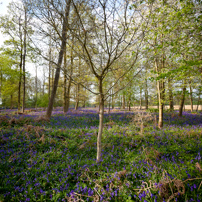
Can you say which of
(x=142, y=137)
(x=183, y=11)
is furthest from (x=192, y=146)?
(x=183, y=11)

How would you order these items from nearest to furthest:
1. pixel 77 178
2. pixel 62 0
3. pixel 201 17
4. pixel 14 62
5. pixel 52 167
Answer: pixel 62 0 < pixel 77 178 < pixel 52 167 < pixel 201 17 < pixel 14 62

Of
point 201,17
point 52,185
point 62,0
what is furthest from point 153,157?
point 201,17

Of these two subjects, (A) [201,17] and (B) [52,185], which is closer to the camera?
(B) [52,185]

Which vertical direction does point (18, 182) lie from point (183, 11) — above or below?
below

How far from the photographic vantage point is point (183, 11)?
4.62 metres

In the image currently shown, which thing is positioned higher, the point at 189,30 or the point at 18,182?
the point at 189,30

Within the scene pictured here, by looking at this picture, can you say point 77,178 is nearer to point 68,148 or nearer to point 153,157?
point 68,148

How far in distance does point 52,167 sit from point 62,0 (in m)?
4.56

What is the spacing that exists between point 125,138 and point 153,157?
197cm

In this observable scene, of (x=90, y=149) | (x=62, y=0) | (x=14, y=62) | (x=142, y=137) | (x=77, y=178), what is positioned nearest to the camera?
(x=62, y=0)

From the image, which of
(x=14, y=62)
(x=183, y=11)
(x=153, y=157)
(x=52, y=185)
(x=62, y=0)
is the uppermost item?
(x=14, y=62)

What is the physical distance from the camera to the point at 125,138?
579 cm

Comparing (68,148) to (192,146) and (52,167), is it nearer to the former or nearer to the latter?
(52,167)

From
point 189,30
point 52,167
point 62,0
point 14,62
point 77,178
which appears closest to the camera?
point 62,0
